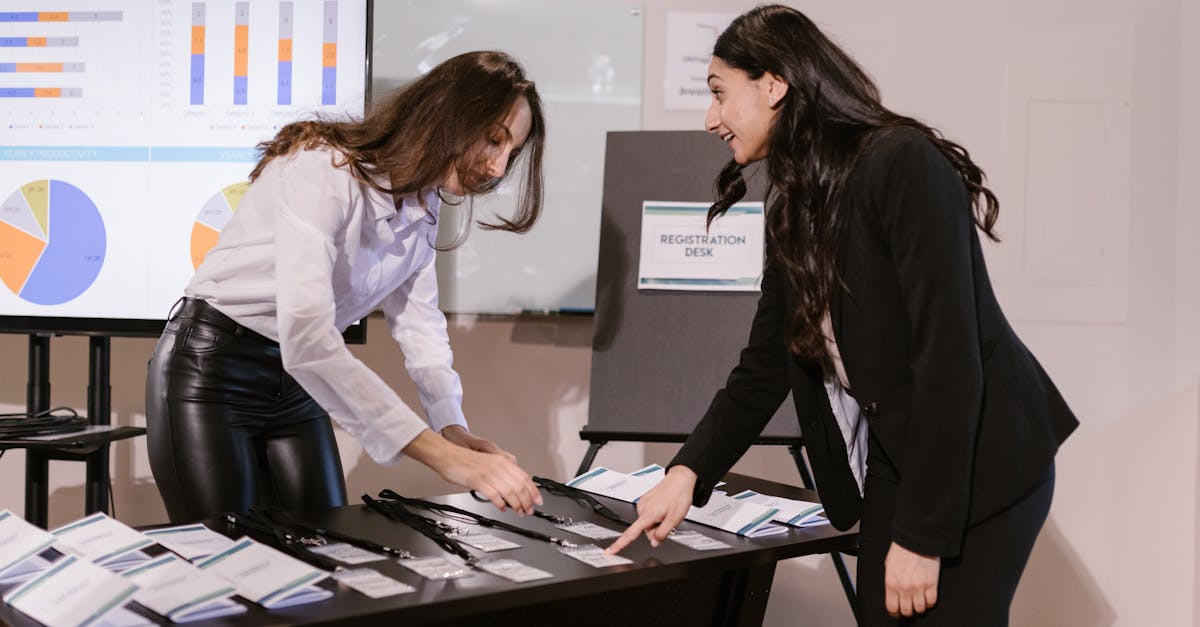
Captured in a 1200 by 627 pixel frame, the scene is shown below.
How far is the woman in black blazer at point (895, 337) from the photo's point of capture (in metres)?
1.17

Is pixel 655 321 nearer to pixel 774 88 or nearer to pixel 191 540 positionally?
pixel 774 88

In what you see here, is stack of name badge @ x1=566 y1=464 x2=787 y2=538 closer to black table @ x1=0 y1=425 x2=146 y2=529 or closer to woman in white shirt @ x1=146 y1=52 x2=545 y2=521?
woman in white shirt @ x1=146 y1=52 x2=545 y2=521

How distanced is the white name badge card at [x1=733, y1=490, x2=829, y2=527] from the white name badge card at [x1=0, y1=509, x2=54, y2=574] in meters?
1.02

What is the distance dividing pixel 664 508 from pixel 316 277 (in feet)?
2.05

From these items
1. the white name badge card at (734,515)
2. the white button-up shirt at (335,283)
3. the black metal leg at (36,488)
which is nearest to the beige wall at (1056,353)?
the black metal leg at (36,488)

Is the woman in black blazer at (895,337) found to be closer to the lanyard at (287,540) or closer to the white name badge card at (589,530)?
the white name badge card at (589,530)

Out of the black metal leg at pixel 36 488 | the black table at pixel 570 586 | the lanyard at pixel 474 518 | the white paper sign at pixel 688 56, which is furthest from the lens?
the white paper sign at pixel 688 56

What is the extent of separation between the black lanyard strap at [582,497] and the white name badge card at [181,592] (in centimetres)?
67

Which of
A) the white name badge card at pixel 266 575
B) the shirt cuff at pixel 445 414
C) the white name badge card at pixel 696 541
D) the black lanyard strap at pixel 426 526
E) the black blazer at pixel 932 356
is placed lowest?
the white name badge card at pixel 696 541

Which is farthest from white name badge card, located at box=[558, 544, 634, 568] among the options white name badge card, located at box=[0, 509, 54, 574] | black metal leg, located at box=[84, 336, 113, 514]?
black metal leg, located at box=[84, 336, 113, 514]

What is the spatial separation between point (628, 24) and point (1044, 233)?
1.39 metres

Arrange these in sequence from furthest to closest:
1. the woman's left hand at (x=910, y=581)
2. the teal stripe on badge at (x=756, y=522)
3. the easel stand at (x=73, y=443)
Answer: the easel stand at (x=73, y=443) < the teal stripe on badge at (x=756, y=522) < the woman's left hand at (x=910, y=581)

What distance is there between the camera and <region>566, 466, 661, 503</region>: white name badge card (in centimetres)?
179

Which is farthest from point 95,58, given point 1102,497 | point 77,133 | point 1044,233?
point 1102,497
